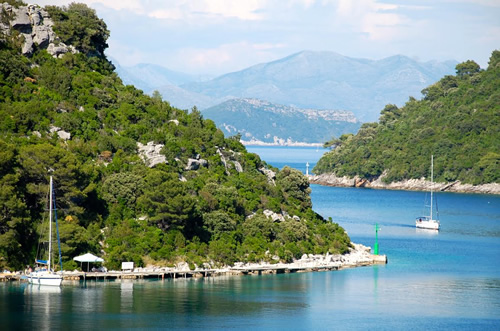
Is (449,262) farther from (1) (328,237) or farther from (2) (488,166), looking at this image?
(2) (488,166)

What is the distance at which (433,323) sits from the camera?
6594cm

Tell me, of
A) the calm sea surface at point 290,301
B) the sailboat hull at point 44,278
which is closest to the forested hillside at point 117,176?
the sailboat hull at point 44,278

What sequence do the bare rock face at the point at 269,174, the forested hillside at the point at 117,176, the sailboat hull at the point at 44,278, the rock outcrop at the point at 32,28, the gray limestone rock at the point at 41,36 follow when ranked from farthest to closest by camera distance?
the bare rock face at the point at 269,174
the gray limestone rock at the point at 41,36
the rock outcrop at the point at 32,28
the forested hillside at the point at 117,176
the sailboat hull at the point at 44,278

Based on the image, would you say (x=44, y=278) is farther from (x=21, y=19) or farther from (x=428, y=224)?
(x=428, y=224)

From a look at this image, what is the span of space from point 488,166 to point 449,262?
331 feet

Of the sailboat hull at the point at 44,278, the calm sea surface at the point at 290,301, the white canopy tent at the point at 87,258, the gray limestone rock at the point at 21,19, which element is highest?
the gray limestone rock at the point at 21,19

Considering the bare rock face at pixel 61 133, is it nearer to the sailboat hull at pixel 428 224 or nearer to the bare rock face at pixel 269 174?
the bare rock face at pixel 269 174

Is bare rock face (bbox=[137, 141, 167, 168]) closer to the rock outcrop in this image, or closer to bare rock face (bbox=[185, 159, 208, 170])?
bare rock face (bbox=[185, 159, 208, 170])

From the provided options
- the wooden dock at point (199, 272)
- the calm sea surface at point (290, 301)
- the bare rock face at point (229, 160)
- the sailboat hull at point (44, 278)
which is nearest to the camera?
the calm sea surface at point (290, 301)

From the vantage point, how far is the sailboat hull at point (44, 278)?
71875 millimetres

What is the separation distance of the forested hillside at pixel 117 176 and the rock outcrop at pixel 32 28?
25 centimetres

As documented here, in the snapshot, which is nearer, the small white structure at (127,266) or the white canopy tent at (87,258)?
the white canopy tent at (87,258)

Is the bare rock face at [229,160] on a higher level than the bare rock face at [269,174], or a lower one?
higher

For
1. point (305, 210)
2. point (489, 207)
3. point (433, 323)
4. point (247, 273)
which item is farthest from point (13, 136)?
point (489, 207)
